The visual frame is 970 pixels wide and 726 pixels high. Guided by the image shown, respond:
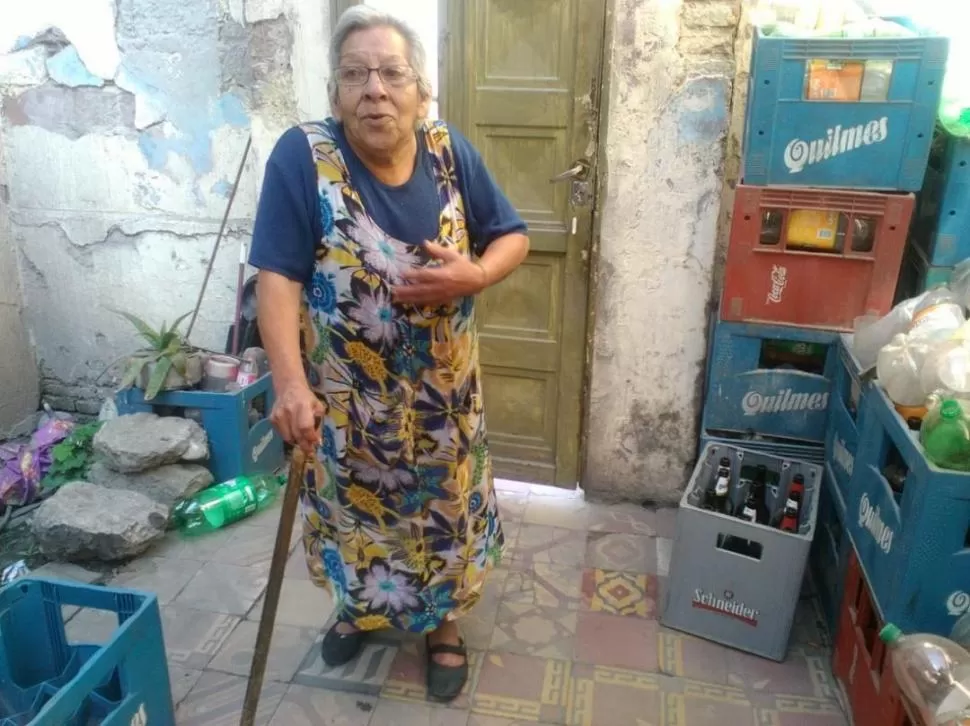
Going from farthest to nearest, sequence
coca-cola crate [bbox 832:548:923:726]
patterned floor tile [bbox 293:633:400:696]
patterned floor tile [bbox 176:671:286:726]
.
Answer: patterned floor tile [bbox 293:633:400:696] → patterned floor tile [bbox 176:671:286:726] → coca-cola crate [bbox 832:548:923:726]

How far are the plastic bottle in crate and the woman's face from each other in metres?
1.44

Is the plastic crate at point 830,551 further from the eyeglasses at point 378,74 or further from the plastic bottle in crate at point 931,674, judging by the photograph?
the eyeglasses at point 378,74

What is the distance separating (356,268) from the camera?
5.51ft

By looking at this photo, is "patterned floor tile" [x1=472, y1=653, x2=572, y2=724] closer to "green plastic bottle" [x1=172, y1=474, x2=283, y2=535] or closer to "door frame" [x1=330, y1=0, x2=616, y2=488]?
"door frame" [x1=330, y1=0, x2=616, y2=488]

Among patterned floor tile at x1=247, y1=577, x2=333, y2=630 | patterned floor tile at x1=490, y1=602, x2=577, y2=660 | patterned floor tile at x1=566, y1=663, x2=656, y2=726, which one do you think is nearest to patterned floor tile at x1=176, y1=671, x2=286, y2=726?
patterned floor tile at x1=247, y1=577, x2=333, y2=630

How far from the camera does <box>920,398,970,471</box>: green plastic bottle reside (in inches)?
61.0

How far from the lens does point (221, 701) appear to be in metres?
2.05

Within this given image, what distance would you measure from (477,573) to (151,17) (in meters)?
2.50

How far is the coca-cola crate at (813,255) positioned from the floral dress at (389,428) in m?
0.95

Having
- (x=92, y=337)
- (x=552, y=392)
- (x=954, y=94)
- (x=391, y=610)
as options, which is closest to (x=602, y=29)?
(x=954, y=94)

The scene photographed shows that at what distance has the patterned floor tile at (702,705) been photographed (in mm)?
2006

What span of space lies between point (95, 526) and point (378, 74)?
6.06ft

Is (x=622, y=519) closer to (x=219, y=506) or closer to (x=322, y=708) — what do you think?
(x=322, y=708)

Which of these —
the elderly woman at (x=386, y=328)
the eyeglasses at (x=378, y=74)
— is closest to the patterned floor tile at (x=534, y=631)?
the elderly woman at (x=386, y=328)
